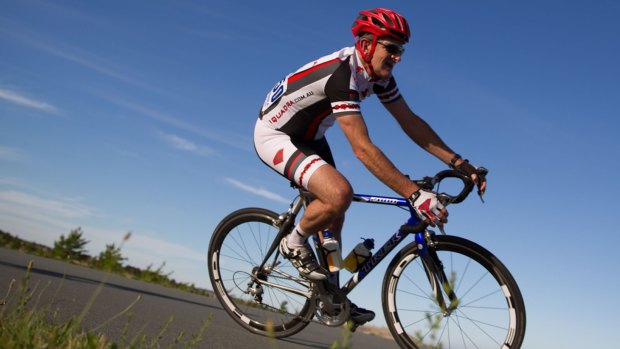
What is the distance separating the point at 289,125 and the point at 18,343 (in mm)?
2810

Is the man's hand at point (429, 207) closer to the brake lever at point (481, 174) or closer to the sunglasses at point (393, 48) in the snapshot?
the brake lever at point (481, 174)

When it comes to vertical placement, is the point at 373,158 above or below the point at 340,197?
above

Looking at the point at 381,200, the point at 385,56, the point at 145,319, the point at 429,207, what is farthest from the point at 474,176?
the point at 145,319

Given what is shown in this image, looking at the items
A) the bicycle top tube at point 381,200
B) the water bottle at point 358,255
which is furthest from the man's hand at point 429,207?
the water bottle at point 358,255

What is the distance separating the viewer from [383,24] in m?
4.50

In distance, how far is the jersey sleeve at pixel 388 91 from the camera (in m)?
5.04

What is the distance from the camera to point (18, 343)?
2.49 meters

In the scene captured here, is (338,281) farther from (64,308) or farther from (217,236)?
(64,308)

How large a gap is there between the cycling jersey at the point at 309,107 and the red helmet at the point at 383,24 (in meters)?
0.20

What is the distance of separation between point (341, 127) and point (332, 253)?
1.07m

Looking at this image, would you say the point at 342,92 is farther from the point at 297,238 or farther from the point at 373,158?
the point at 297,238

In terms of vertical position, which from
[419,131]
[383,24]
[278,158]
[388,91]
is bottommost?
[278,158]

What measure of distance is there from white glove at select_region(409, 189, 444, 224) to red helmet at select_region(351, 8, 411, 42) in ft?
3.84

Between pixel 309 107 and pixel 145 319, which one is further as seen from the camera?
pixel 145 319
